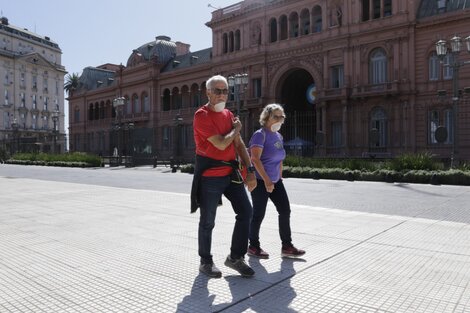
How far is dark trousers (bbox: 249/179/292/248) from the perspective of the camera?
16.5 ft

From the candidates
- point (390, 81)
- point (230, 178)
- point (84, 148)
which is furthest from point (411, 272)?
point (84, 148)

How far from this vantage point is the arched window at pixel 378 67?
1318 inches

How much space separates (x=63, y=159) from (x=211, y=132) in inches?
1519

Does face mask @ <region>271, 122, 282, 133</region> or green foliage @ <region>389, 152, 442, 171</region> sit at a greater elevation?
face mask @ <region>271, 122, 282, 133</region>

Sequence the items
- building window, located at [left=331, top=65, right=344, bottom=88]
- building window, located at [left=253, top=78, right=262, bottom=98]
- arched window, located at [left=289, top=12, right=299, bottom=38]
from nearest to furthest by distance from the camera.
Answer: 1. building window, located at [left=331, top=65, right=344, bottom=88]
2. arched window, located at [left=289, top=12, right=299, bottom=38]
3. building window, located at [left=253, top=78, right=262, bottom=98]

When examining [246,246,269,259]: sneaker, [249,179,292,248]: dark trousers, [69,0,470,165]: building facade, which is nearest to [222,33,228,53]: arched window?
[69,0,470,165]: building facade

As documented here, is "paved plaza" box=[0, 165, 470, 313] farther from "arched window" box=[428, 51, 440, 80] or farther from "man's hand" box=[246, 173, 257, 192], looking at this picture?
"arched window" box=[428, 51, 440, 80]

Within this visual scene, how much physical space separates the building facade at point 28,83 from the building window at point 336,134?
6229cm

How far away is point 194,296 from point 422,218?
18.4 feet

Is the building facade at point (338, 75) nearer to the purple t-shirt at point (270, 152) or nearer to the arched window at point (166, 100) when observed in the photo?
the arched window at point (166, 100)

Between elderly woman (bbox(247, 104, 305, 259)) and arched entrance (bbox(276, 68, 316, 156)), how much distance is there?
31.0 meters

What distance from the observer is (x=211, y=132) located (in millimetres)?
4258

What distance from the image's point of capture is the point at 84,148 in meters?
65.0

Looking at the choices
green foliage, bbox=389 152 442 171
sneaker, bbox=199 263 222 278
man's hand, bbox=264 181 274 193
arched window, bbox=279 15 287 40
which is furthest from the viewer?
arched window, bbox=279 15 287 40
